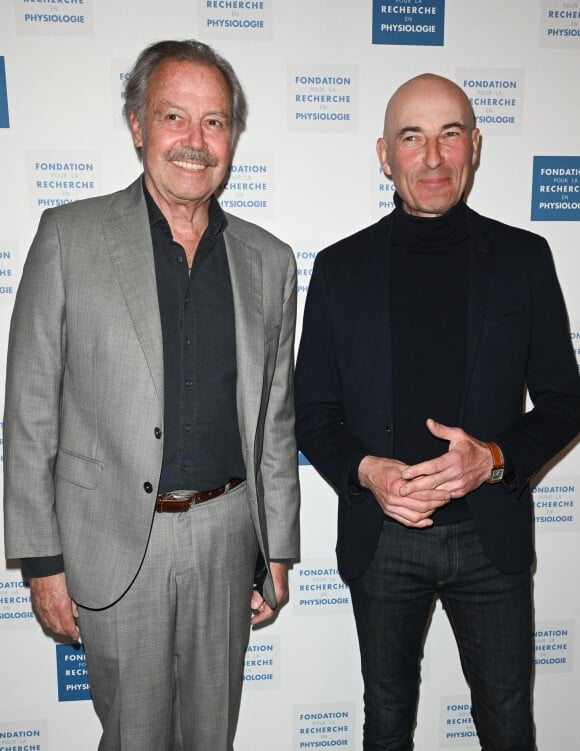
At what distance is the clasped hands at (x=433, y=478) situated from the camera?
5.39 feet

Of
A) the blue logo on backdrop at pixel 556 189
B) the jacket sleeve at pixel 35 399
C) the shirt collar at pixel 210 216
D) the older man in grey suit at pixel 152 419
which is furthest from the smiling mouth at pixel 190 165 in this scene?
the blue logo on backdrop at pixel 556 189

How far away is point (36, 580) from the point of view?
169 cm

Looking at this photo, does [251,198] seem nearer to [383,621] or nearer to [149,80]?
[149,80]

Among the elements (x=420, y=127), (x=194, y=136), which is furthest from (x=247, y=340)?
(x=420, y=127)

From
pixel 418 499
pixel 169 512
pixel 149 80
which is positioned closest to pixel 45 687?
pixel 169 512

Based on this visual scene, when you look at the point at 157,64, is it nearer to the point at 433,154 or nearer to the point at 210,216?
the point at 210,216

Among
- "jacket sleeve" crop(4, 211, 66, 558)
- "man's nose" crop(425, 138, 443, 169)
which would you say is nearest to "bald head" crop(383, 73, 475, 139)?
"man's nose" crop(425, 138, 443, 169)

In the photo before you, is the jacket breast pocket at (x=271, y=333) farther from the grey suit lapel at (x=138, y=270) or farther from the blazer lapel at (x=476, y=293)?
the blazer lapel at (x=476, y=293)

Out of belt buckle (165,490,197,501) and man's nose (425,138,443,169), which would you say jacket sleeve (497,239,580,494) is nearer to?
man's nose (425,138,443,169)

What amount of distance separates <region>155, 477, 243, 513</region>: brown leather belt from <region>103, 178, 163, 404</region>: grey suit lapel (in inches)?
10.8

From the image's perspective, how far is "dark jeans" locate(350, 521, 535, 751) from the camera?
5.90 feet

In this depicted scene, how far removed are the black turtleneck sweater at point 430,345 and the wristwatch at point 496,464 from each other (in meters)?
0.12

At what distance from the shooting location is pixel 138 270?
163cm

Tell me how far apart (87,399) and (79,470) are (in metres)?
0.18
